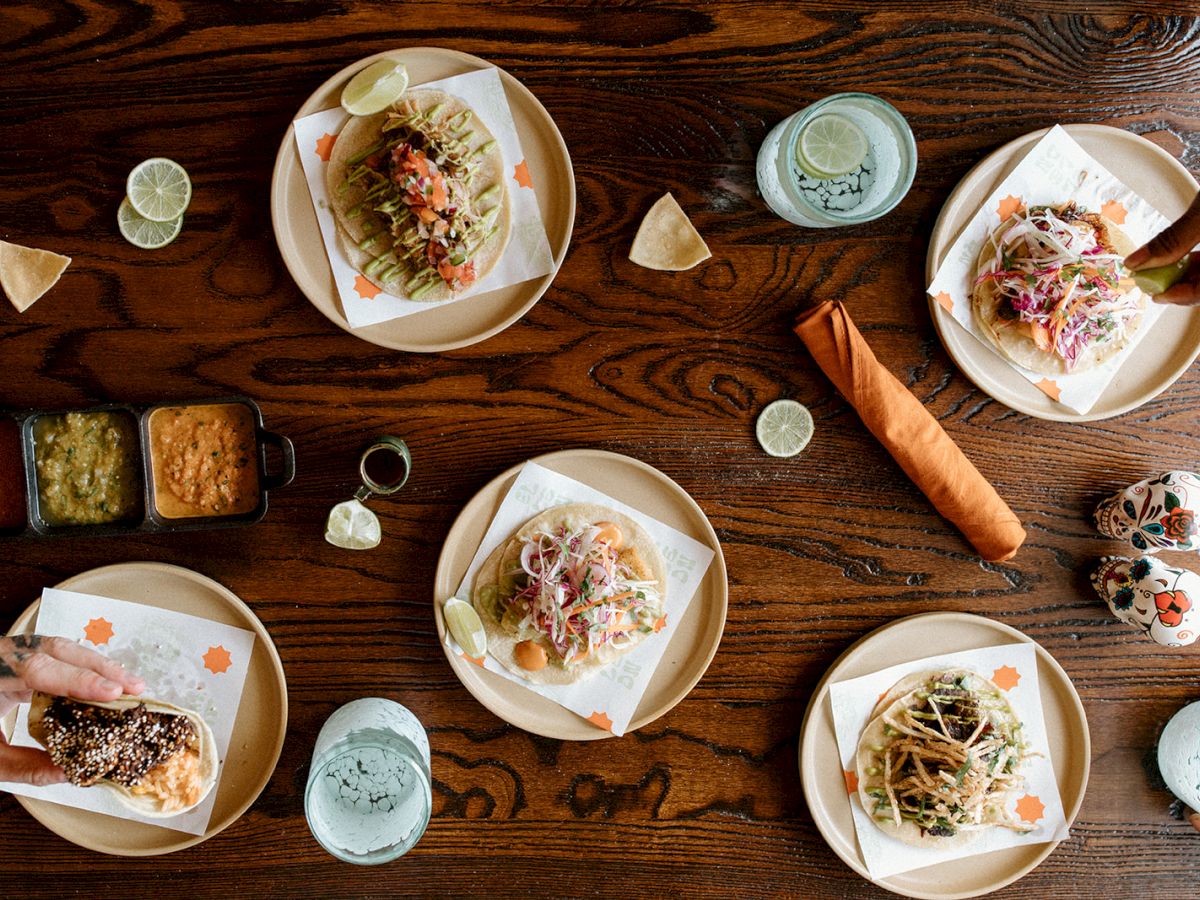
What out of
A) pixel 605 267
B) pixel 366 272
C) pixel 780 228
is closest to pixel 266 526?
pixel 366 272

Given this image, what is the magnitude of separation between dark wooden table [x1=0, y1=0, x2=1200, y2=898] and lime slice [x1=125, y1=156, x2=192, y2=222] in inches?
2.0

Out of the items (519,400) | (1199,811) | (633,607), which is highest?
(519,400)

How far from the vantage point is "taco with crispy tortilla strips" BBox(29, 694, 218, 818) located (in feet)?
7.38

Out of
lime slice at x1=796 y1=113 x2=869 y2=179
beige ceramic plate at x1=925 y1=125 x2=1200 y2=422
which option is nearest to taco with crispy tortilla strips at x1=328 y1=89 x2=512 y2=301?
lime slice at x1=796 y1=113 x2=869 y2=179

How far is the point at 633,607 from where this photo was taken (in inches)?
97.6

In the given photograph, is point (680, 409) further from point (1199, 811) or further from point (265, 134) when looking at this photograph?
point (1199, 811)

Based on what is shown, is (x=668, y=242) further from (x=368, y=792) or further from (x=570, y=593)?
(x=368, y=792)

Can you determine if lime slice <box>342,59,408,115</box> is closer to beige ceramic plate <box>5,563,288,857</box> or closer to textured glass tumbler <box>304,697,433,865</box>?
beige ceramic plate <box>5,563,288,857</box>

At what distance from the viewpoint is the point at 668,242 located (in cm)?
255

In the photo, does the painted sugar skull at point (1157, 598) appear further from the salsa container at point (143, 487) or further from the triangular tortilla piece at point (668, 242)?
the salsa container at point (143, 487)

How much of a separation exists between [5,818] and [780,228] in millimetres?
3070

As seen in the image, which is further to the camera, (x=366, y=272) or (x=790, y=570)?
(x=790, y=570)

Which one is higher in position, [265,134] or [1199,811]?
[265,134]

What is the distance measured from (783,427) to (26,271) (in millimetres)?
2396
